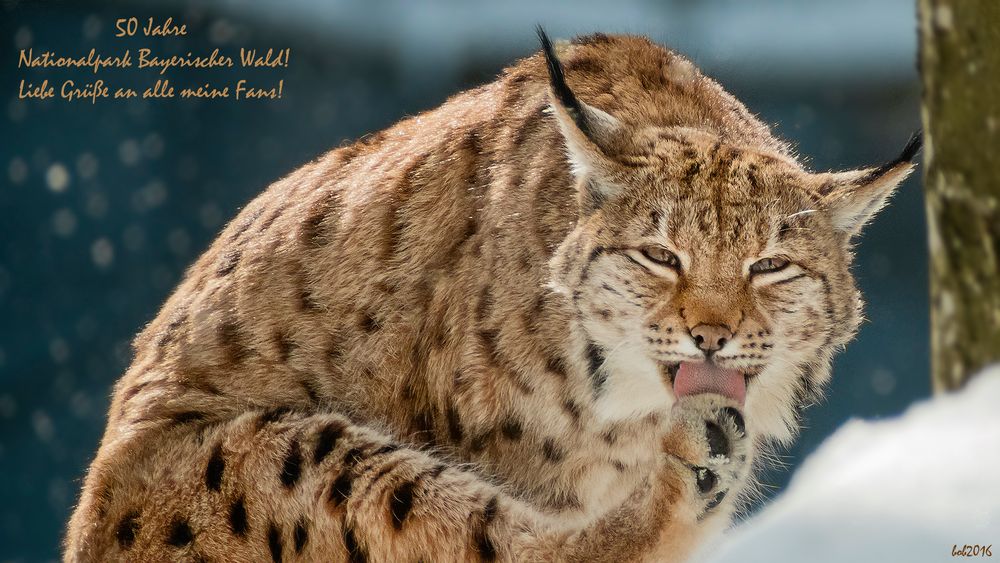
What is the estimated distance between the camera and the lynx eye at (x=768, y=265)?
476cm

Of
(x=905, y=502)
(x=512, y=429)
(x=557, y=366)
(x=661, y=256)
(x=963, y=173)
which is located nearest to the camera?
(x=661, y=256)

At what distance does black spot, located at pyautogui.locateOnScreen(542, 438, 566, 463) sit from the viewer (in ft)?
17.3

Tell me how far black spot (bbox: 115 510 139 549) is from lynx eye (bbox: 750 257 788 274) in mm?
2608

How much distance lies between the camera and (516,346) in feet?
17.0

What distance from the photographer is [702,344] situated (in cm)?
461

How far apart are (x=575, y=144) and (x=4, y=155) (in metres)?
9.59

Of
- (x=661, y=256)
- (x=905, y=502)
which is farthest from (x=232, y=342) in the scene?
(x=905, y=502)

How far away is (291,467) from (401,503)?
1.53 feet

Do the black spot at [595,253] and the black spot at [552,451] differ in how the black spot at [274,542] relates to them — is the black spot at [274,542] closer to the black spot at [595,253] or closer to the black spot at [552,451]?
the black spot at [552,451]

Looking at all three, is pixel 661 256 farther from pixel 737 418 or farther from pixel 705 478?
pixel 705 478

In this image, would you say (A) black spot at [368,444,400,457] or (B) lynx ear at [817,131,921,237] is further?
(A) black spot at [368,444,400,457]

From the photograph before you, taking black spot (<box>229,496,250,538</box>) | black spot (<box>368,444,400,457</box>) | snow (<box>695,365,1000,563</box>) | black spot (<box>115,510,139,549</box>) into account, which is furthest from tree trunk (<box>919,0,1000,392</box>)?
black spot (<box>115,510,139,549</box>)

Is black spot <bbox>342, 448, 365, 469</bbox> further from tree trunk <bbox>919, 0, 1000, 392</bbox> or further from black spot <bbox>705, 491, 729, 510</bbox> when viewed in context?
tree trunk <bbox>919, 0, 1000, 392</bbox>

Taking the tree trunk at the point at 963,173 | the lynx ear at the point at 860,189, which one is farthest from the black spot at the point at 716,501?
the tree trunk at the point at 963,173
